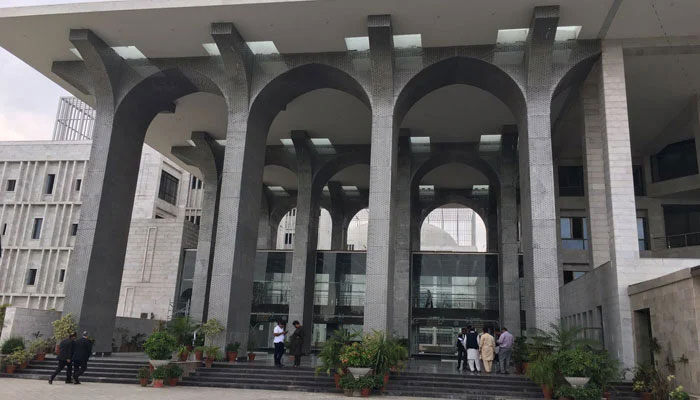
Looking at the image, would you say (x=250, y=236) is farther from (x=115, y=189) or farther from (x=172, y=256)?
(x=172, y=256)

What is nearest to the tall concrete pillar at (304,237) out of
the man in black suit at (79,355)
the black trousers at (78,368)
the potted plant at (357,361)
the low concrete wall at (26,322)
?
the low concrete wall at (26,322)

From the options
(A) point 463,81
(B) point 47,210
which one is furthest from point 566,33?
(B) point 47,210

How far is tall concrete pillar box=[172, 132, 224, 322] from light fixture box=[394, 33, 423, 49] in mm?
14174

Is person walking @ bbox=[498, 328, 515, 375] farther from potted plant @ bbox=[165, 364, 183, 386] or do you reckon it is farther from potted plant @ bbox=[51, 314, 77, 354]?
potted plant @ bbox=[51, 314, 77, 354]

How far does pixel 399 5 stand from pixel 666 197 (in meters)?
20.3

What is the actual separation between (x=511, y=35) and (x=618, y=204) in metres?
7.26

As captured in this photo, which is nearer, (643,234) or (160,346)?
(160,346)

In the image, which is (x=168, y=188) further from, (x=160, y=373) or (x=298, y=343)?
(x=160, y=373)

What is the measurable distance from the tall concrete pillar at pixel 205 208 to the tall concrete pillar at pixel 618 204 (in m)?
20.6

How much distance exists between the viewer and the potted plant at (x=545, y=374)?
49.8 feet

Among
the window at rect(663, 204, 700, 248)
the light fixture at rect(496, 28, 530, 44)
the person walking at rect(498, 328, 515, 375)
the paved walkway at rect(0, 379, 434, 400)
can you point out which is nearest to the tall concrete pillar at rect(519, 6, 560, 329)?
the light fixture at rect(496, 28, 530, 44)

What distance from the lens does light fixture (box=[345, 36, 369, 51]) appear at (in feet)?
70.0

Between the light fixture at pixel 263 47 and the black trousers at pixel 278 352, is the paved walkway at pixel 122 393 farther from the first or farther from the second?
the light fixture at pixel 263 47

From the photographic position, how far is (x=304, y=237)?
3092 cm
